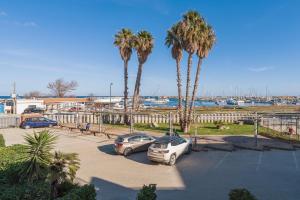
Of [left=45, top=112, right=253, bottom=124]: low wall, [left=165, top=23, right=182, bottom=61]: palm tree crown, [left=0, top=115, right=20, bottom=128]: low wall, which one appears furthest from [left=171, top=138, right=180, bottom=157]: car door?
[left=0, top=115, right=20, bottom=128]: low wall

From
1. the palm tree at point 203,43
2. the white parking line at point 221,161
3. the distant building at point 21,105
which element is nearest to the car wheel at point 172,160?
the white parking line at point 221,161

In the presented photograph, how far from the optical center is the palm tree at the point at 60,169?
9.71 m

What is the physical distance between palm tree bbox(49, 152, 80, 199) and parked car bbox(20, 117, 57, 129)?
26.2 m

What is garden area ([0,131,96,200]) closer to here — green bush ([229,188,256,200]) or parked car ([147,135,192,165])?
green bush ([229,188,256,200])

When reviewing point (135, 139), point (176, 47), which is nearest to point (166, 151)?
point (135, 139)

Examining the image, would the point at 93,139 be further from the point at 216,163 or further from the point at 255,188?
the point at 255,188

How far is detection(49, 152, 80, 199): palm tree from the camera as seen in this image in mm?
9711

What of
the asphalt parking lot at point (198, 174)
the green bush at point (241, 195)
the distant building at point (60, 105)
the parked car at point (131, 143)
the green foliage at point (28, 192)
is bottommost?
the asphalt parking lot at point (198, 174)

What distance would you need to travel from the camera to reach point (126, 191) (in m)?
12.6

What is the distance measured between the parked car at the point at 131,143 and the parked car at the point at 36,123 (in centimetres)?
1803

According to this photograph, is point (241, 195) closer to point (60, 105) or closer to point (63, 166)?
point (63, 166)

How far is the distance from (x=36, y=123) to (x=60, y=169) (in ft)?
88.1

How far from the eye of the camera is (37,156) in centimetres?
1027

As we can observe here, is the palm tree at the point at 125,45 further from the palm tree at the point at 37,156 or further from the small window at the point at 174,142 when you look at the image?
the palm tree at the point at 37,156
